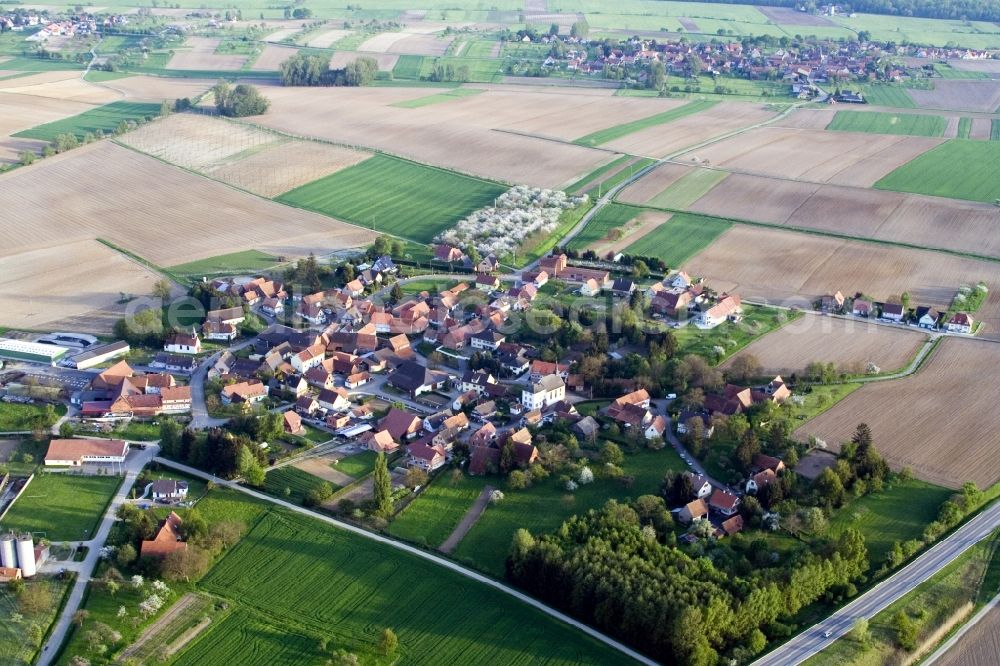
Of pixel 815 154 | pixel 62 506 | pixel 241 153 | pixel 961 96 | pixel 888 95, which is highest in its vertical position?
pixel 961 96

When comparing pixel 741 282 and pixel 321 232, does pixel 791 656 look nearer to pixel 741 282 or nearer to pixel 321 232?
pixel 741 282

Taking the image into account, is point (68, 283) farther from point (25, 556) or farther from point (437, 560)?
point (437, 560)

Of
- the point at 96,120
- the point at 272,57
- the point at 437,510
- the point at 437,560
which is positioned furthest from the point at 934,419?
the point at 272,57

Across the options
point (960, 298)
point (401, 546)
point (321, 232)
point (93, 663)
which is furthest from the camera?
point (321, 232)

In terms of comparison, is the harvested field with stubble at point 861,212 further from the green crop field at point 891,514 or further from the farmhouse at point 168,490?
the farmhouse at point 168,490

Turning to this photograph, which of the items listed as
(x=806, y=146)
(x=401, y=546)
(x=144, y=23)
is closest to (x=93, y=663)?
(x=401, y=546)

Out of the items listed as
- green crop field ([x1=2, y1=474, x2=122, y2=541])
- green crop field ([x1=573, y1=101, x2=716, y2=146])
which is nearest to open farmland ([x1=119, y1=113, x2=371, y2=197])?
green crop field ([x1=573, y1=101, x2=716, y2=146])

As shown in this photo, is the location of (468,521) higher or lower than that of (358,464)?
lower
